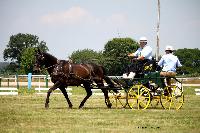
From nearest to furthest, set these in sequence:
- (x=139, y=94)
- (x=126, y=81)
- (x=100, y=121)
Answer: (x=100, y=121) < (x=139, y=94) < (x=126, y=81)

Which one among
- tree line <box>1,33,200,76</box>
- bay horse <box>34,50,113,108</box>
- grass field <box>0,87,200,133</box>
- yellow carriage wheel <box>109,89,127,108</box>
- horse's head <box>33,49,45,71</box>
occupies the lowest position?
grass field <box>0,87,200,133</box>

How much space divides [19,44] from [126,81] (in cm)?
11214

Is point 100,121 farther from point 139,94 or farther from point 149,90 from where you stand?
point 149,90

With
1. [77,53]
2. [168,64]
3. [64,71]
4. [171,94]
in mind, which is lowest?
[171,94]

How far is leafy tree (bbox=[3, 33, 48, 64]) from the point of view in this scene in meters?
129

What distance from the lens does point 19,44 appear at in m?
130

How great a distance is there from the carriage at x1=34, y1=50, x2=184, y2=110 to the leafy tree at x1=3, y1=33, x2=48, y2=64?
108363 mm

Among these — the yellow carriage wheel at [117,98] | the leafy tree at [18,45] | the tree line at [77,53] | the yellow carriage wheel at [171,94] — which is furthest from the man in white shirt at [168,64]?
the leafy tree at [18,45]

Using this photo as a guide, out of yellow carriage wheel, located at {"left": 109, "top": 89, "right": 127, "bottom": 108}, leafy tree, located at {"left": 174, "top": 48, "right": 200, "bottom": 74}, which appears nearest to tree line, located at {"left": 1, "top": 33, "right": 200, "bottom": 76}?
leafy tree, located at {"left": 174, "top": 48, "right": 200, "bottom": 74}

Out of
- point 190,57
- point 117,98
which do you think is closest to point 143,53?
point 117,98

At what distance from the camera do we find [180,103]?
19.7 m

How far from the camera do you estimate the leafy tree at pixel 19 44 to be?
129 meters

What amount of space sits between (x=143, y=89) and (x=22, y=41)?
369 ft

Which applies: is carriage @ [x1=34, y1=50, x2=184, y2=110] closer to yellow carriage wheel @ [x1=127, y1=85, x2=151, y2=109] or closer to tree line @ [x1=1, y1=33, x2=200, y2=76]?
yellow carriage wheel @ [x1=127, y1=85, x2=151, y2=109]
